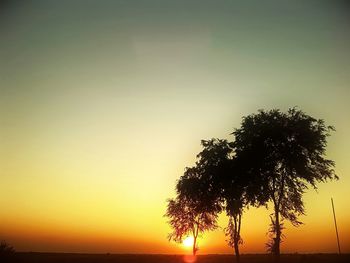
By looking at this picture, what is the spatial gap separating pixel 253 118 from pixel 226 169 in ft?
25.6

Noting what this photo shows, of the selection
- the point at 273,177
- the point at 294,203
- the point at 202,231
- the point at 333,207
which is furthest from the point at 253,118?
the point at 333,207

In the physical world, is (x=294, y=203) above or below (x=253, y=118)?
below

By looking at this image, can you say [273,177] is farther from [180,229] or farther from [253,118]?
[180,229]

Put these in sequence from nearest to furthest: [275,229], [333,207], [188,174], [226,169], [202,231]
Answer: [275,229] < [226,169] < [188,174] < [202,231] < [333,207]

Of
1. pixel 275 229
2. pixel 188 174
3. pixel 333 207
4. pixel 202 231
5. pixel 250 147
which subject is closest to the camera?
pixel 275 229

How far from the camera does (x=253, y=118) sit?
44188 mm

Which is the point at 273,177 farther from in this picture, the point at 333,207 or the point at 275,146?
the point at 333,207

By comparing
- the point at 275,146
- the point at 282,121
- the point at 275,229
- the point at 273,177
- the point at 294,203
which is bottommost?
the point at 275,229

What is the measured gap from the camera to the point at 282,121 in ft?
140

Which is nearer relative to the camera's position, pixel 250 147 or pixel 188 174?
pixel 250 147

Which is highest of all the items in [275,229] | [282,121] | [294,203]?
[282,121]

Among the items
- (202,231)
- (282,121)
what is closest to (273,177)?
(282,121)

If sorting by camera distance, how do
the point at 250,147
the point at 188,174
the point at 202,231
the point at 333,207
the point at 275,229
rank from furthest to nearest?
1. the point at 333,207
2. the point at 202,231
3. the point at 188,174
4. the point at 250,147
5. the point at 275,229

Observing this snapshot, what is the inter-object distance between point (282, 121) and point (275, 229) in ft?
41.8
